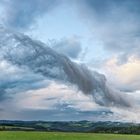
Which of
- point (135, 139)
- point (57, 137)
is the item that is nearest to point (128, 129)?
point (135, 139)

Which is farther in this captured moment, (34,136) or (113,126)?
(113,126)

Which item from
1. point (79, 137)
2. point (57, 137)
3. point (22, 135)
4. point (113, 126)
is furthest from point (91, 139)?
point (113, 126)

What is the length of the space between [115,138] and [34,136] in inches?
995

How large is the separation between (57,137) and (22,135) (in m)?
10.1

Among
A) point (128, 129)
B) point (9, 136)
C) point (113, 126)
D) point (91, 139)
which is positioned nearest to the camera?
point (9, 136)

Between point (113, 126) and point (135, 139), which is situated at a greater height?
point (113, 126)

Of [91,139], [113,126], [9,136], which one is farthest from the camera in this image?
[113,126]

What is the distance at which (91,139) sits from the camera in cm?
10738

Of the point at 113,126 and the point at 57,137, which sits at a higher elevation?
the point at 113,126

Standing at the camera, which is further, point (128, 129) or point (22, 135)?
point (128, 129)

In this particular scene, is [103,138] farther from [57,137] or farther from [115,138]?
[57,137]

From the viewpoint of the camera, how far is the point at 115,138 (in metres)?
110

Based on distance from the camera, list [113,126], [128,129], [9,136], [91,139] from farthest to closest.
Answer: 1. [113,126]
2. [128,129]
3. [91,139]
4. [9,136]

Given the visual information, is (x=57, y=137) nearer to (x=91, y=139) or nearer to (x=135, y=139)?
(x=91, y=139)
